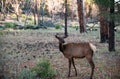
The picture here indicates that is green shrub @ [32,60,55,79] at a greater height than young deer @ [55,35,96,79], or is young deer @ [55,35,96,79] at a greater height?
young deer @ [55,35,96,79]

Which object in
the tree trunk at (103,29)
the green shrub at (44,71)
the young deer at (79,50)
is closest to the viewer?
the young deer at (79,50)

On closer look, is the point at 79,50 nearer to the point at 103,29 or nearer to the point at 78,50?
the point at 78,50

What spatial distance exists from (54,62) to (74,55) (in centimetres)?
275

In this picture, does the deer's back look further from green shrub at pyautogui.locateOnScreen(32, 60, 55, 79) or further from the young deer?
green shrub at pyautogui.locateOnScreen(32, 60, 55, 79)

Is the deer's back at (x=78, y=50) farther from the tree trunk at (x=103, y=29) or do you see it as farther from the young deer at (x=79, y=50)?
the tree trunk at (x=103, y=29)

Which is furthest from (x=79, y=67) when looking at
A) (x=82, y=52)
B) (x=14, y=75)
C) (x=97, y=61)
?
(x=14, y=75)

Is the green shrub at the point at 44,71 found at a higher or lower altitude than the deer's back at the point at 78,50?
lower

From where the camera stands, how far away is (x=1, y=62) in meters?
7.16

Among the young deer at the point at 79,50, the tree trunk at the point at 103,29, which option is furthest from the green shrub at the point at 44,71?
the tree trunk at the point at 103,29

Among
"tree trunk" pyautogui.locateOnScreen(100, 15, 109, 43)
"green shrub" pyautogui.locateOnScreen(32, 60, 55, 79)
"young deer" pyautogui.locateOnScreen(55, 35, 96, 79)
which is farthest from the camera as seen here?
Result: "tree trunk" pyautogui.locateOnScreen(100, 15, 109, 43)

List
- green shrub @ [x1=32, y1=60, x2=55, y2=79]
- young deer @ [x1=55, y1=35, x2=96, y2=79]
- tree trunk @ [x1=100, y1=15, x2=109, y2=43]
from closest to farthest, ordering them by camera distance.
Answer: young deer @ [x1=55, y1=35, x2=96, y2=79] < green shrub @ [x1=32, y1=60, x2=55, y2=79] < tree trunk @ [x1=100, y1=15, x2=109, y2=43]

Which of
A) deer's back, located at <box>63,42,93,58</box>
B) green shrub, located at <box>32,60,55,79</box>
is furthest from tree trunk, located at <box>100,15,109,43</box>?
green shrub, located at <box>32,60,55,79</box>

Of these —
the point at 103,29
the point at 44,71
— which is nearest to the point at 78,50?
the point at 44,71

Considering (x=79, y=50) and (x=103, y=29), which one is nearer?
(x=79, y=50)
